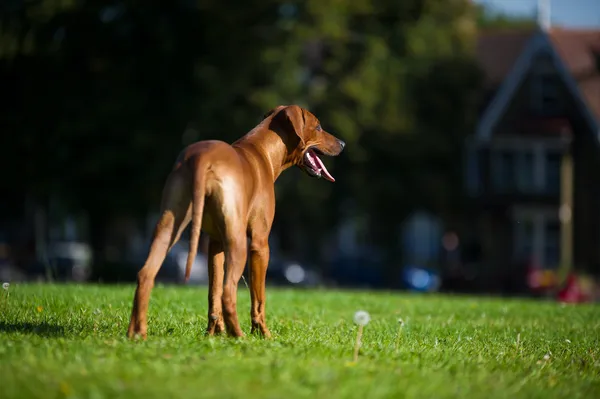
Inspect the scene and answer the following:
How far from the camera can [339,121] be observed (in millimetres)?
35594

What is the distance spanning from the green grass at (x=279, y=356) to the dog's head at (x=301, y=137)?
1513mm

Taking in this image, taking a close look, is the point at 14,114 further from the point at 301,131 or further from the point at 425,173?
the point at 301,131

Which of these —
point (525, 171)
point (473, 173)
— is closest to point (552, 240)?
point (525, 171)

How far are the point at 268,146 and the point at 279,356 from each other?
2468 mm

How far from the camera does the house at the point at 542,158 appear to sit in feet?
148

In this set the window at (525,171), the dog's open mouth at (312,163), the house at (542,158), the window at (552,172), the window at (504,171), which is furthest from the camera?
the window at (504,171)

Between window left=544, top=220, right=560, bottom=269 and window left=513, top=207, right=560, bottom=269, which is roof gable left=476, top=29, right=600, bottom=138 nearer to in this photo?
window left=513, top=207, right=560, bottom=269

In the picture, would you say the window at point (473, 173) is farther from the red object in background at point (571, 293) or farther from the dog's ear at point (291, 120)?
the dog's ear at point (291, 120)

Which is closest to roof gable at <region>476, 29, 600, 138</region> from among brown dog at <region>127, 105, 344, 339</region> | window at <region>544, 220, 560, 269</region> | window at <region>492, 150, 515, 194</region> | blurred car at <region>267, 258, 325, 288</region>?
window at <region>492, 150, 515, 194</region>

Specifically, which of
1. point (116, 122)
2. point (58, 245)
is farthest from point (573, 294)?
point (58, 245)

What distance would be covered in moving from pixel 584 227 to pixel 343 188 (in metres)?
11.4

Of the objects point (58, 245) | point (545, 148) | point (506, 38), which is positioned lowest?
point (58, 245)

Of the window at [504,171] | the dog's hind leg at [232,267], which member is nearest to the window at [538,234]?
the window at [504,171]

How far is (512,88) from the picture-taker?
4619 centimetres
